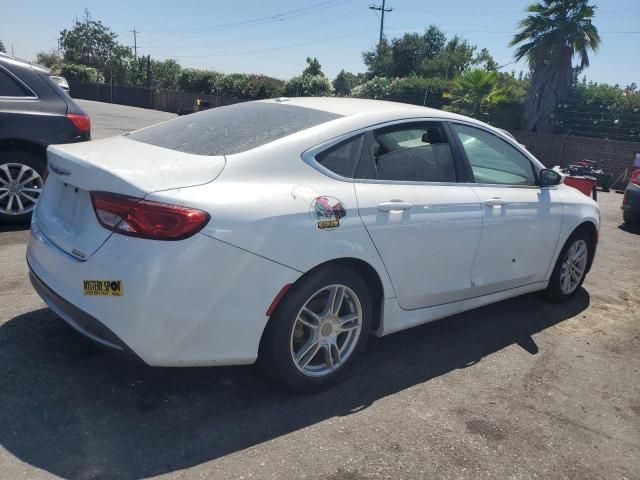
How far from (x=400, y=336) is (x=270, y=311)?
1.60 m

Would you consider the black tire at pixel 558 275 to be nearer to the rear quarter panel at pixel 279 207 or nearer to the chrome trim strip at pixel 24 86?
the rear quarter panel at pixel 279 207

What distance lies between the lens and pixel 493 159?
4.24 m

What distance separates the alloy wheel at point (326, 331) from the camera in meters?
3.06

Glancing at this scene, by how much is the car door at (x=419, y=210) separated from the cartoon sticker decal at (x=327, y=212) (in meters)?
0.15

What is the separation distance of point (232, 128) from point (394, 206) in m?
1.08

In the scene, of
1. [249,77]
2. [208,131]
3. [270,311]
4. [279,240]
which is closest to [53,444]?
[270,311]

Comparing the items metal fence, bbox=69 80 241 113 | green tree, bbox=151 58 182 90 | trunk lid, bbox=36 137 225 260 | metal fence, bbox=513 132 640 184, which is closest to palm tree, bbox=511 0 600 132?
metal fence, bbox=513 132 640 184

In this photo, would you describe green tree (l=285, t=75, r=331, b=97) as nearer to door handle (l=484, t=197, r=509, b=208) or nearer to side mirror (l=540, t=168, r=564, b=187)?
side mirror (l=540, t=168, r=564, b=187)

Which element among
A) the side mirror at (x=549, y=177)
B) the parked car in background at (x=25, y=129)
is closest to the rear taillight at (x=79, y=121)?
the parked car in background at (x=25, y=129)

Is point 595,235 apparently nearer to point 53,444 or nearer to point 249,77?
point 53,444

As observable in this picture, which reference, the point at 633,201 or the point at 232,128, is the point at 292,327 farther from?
the point at 633,201

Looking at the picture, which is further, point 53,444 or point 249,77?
point 249,77

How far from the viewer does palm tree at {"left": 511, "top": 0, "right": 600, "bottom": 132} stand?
66.8ft

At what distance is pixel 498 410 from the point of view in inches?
126
